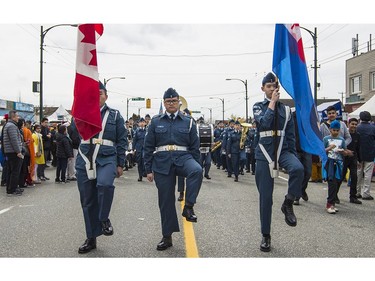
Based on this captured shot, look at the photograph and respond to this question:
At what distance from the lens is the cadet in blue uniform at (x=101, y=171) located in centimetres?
498

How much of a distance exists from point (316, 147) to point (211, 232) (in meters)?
1.95

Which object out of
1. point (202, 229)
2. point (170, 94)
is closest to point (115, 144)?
point (170, 94)

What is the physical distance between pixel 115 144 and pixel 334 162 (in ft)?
15.7

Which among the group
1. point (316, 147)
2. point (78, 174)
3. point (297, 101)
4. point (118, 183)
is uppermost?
point (297, 101)

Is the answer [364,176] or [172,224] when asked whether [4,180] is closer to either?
[172,224]

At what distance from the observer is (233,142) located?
14.4 meters

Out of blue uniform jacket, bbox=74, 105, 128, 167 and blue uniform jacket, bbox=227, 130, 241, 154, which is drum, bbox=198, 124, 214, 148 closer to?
blue uniform jacket, bbox=227, 130, 241, 154

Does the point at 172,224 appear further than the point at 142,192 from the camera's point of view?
No

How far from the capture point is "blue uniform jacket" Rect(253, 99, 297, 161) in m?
5.17

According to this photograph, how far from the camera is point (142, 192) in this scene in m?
10.4

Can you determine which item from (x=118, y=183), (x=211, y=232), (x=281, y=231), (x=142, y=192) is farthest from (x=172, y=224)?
(x=118, y=183)

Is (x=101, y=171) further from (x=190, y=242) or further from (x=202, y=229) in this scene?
(x=202, y=229)

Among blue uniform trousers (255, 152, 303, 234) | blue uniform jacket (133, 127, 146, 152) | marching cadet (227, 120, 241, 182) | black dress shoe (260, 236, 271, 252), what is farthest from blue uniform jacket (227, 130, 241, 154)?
black dress shoe (260, 236, 271, 252)

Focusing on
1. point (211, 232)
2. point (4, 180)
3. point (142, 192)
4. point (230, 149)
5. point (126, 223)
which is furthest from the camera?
point (230, 149)
